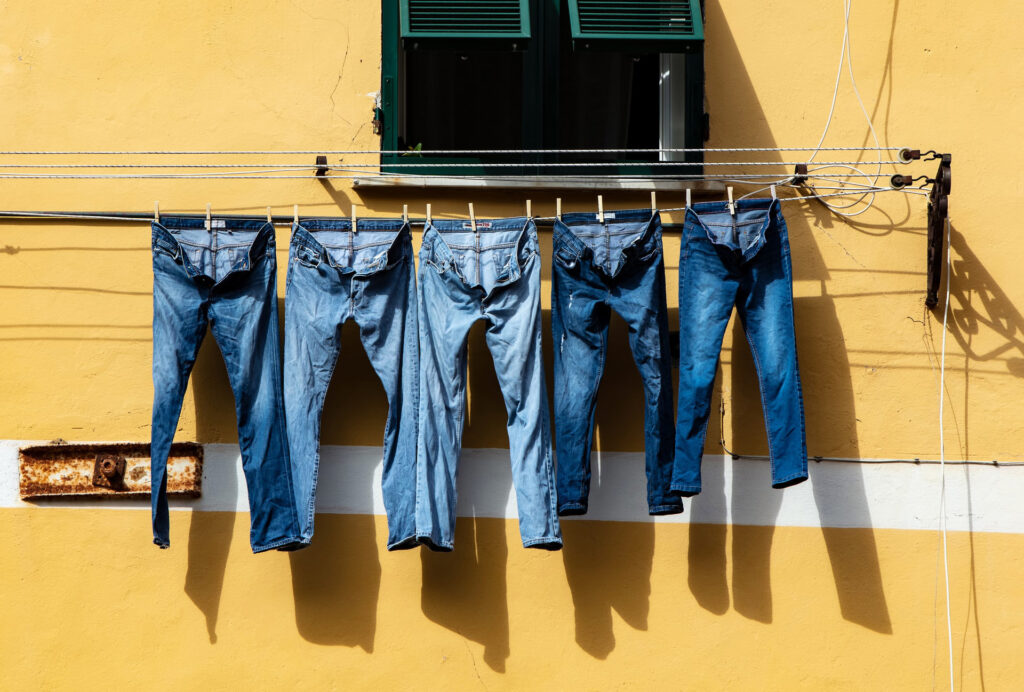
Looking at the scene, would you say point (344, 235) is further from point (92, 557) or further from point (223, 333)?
point (92, 557)

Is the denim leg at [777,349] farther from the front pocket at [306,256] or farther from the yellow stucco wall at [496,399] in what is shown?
the front pocket at [306,256]

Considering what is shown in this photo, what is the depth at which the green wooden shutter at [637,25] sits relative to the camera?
455 centimetres

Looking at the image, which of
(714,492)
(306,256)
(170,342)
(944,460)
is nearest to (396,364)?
(306,256)

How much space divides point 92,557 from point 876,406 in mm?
3638

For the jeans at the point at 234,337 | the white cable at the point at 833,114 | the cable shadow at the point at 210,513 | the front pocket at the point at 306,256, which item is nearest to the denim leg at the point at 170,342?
the jeans at the point at 234,337

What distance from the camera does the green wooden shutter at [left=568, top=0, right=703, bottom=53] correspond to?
14.9ft

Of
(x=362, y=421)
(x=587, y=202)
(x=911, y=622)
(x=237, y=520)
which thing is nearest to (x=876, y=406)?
(x=911, y=622)

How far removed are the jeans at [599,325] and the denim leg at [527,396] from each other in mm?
88

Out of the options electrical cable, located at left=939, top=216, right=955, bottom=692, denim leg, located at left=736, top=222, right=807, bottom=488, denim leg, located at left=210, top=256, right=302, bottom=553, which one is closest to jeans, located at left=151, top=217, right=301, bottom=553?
denim leg, located at left=210, top=256, right=302, bottom=553

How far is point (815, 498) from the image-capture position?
180 inches

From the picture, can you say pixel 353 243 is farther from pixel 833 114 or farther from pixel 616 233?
pixel 833 114

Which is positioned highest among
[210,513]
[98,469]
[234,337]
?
[234,337]

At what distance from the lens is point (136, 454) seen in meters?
4.57

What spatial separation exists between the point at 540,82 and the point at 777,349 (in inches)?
66.6
